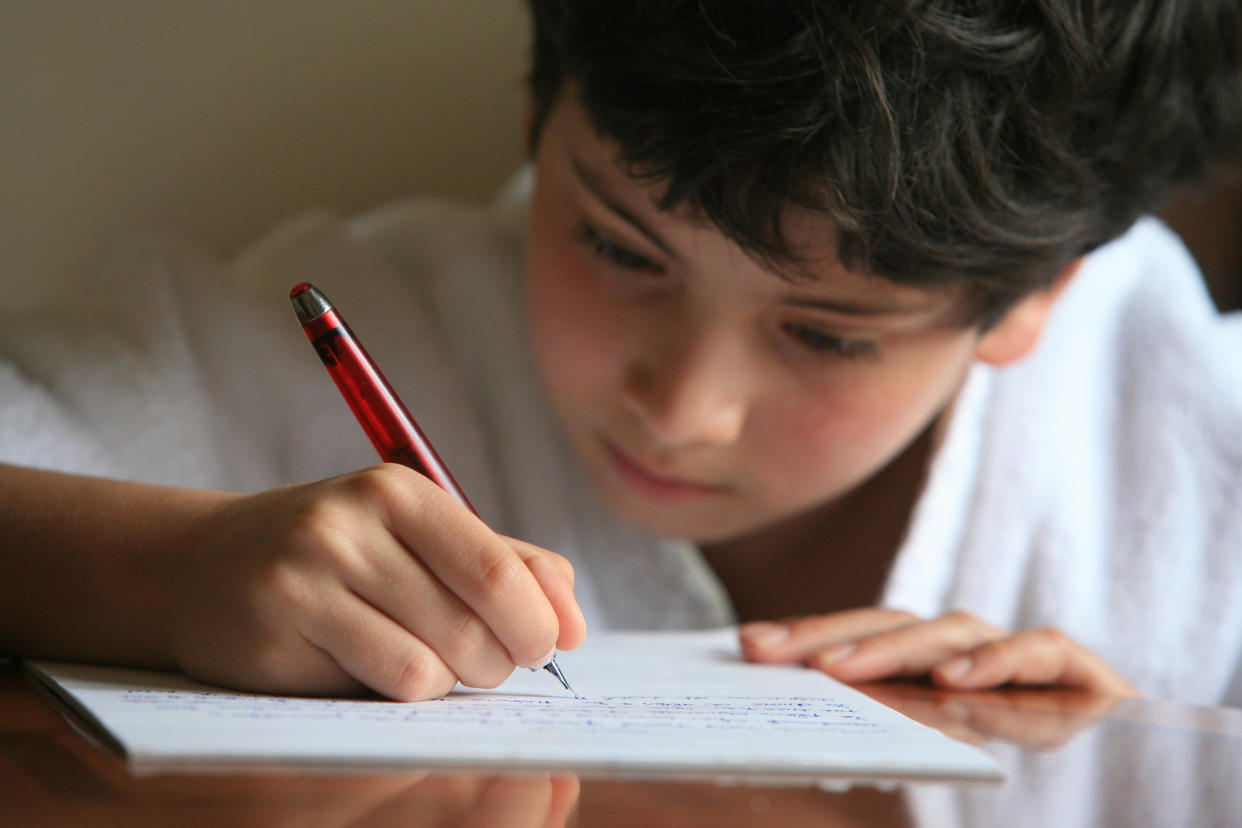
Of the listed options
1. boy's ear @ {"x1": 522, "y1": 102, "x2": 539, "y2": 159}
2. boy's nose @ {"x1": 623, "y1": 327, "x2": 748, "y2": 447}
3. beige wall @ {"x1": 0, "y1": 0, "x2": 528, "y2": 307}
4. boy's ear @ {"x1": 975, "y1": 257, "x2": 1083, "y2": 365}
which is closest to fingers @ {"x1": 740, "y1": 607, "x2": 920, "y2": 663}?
boy's nose @ {"x1": 623, "y1": 327, "x2": 748, "y2": 447}

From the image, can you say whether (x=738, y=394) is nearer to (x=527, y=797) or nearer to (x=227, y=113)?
(x=527, y=797)

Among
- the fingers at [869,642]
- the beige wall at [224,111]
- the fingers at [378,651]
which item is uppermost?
the beige wall at [224,111]

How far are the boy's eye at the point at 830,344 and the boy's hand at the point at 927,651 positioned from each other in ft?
0.43

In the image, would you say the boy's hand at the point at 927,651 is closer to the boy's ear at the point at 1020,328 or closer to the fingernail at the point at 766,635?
the fingernail at the point at 766,635

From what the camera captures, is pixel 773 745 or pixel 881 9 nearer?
pixel 773 745

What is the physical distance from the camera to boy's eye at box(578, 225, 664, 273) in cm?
53

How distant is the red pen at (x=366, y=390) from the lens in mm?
340

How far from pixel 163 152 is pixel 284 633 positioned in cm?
62

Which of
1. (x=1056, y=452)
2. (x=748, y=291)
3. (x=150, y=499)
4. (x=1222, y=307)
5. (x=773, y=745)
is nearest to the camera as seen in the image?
(x=773, y=745)

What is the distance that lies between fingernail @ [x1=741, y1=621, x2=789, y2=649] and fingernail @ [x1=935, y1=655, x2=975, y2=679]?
67mm

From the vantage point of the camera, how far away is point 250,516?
0.34m

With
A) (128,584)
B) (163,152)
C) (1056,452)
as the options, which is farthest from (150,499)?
(1056,452)

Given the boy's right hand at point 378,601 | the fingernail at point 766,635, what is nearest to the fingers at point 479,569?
the boy's right hand at point 378,601

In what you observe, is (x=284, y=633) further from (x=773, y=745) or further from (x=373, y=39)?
(x=373, y=39)
